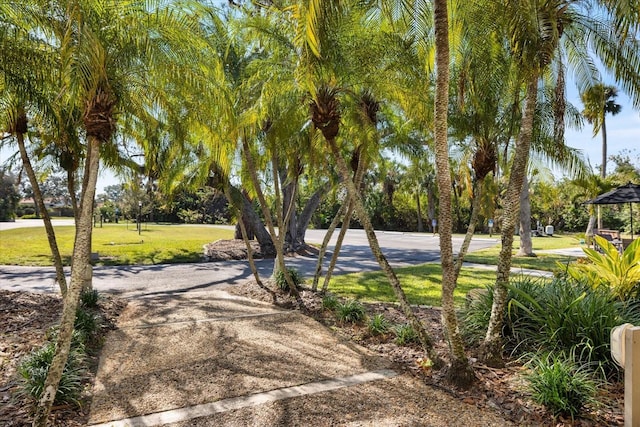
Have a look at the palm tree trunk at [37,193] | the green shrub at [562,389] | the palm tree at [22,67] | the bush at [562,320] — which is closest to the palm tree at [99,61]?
the palm tree at [22,67]

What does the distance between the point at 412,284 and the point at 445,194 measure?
7.34 meters

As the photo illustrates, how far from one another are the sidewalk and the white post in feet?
5.01

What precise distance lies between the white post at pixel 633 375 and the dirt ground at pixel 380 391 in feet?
4.52

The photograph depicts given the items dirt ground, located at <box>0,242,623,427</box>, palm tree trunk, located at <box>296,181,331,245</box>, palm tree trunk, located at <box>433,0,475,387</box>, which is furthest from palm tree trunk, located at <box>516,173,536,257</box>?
palm tree trunk, located at <box>433,0,475,387</box>

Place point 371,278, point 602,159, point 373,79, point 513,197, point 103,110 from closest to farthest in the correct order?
point 103,110 < point 513,197 < point 373,79 < point 371,278 < point 602,159

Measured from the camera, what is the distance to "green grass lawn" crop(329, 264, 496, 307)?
32.2ft

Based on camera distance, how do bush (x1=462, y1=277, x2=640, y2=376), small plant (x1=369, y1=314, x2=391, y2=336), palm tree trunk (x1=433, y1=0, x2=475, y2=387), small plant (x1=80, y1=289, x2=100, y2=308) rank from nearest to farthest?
palm tree trunk (x1=433, y1=0, x2=475, y2=387)
bush (x1=462, y1=277, x2=640, y2=376)
small plant (x1=369, y1=314, x2=391, y2=336)
small plant (x1=80, y1=289, x2=100, y2=308)

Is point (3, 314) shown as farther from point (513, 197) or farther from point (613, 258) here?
point (613, 258)

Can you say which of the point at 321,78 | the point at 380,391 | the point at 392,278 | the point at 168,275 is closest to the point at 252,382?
the point at 380,391

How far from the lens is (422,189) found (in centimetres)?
4019

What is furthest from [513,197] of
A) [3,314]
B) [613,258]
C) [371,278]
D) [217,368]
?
[3,314]

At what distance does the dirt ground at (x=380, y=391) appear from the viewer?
4090mm

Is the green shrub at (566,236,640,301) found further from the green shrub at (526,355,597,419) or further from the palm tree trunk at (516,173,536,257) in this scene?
the palm tree trunk at (516,173,536,257)

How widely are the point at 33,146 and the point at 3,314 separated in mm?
4955
